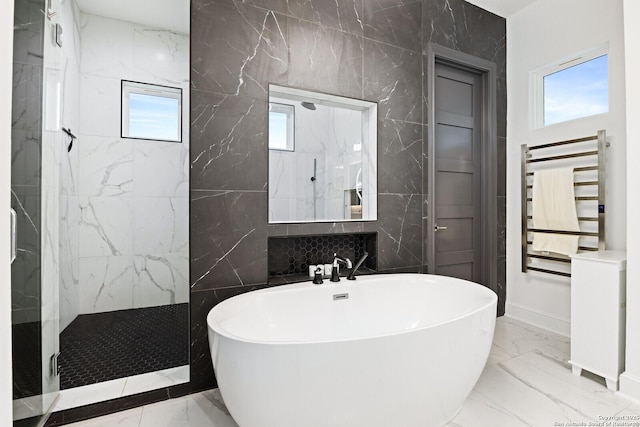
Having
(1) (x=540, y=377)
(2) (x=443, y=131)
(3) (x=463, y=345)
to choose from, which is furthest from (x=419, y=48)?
(1) (x=540, y=377)

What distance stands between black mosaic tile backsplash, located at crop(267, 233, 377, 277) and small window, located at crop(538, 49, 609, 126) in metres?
2.01

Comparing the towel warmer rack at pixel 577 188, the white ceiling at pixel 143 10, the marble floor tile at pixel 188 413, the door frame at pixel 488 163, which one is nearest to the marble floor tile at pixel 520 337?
the door frame at pixel 488 163

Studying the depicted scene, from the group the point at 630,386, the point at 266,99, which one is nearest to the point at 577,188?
the point at 630,386

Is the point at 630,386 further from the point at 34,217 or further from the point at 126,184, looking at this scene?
the point at 126,184

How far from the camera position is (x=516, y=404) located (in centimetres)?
179

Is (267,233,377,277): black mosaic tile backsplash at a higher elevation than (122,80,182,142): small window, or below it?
below

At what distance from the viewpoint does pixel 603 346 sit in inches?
78.2

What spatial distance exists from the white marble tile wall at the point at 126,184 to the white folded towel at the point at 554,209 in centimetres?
317

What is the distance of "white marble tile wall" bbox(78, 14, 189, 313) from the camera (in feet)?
9.57

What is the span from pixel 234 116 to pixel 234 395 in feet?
4.96

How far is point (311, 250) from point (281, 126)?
93cm

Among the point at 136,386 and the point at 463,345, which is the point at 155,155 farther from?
the point at 463,345

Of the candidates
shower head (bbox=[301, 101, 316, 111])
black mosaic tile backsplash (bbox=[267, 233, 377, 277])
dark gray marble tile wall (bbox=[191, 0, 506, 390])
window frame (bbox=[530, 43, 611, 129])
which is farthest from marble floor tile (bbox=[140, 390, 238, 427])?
window frame (bbox=[530, 43, 611, 129])

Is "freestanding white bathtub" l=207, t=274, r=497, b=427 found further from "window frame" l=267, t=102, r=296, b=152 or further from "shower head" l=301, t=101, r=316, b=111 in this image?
"shower head" l=301, t=101, r=316, b=111
